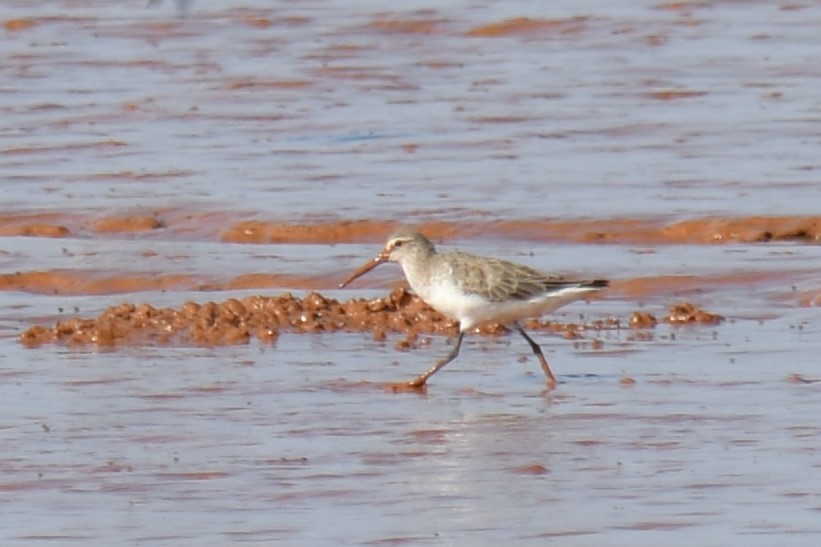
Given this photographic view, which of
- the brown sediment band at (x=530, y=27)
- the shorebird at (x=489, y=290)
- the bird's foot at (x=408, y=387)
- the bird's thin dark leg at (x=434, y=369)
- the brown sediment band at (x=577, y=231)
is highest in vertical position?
the brown sediment band at (x=530, y=27)

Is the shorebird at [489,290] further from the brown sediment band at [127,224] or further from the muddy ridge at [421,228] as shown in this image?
the brown sediment band at [127,224]

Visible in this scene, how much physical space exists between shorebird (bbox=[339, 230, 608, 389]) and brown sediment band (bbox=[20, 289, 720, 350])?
0.50m

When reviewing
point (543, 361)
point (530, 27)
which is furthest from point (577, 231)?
point (530, 27)

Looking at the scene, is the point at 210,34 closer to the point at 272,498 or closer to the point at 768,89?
the point at 768,89

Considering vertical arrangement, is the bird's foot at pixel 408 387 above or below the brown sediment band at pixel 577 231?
below

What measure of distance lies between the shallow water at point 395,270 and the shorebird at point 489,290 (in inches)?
10.3

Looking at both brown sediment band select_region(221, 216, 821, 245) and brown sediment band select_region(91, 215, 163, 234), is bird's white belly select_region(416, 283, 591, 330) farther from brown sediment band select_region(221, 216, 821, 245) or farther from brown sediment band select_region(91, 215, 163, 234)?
brown sediment band select_region(91, 215, 163, 234)

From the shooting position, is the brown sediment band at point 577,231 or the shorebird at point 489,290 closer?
the shorebird at point 489,290

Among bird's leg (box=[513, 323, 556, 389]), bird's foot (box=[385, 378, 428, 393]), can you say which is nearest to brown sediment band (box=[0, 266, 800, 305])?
bird's leg (box=[513, 323, 556, 389])

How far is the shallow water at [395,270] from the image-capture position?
297 inches

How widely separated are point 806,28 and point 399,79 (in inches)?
186

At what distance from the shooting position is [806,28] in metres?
22.4

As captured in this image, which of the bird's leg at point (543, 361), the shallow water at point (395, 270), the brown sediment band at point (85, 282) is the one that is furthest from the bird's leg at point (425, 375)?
the brown sediment band at point (85, 282)

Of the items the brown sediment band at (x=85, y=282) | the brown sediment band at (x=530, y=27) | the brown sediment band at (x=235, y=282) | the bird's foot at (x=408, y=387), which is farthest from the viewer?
the brown sediment band at (x=530, y=27)
